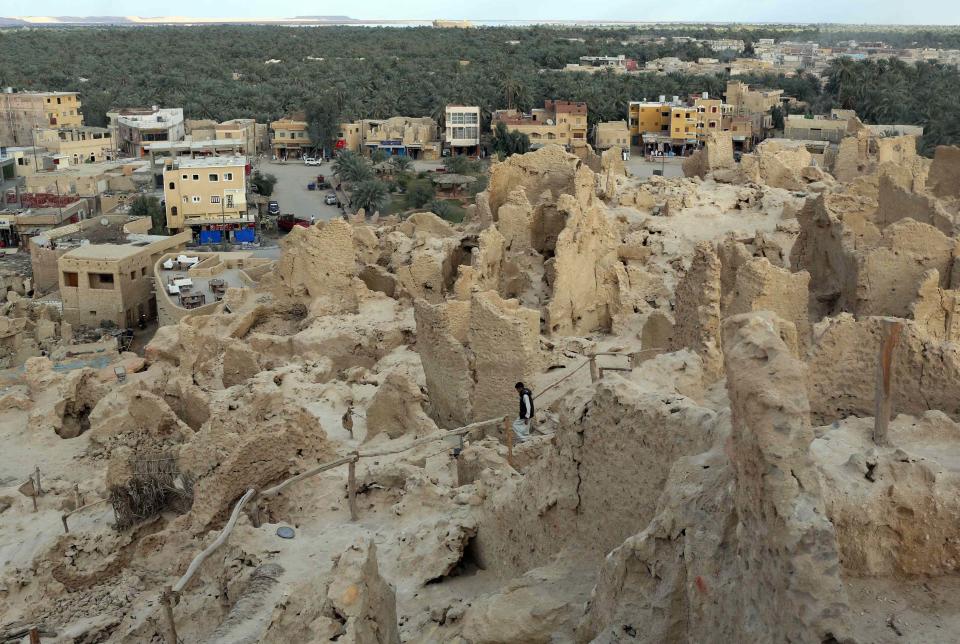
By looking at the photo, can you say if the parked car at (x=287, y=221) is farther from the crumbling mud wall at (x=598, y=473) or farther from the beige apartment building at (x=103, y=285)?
the crumbling mud wall at (x=598, y=473)

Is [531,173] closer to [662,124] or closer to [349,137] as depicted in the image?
[662,124]

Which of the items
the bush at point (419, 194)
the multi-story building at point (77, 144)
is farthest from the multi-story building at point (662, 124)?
the multi-story building at point (77, 144)

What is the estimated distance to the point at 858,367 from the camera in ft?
29.1

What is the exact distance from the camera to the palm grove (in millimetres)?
61688

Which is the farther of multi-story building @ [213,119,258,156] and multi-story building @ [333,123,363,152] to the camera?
multi-story building @ [333,123,363,152]

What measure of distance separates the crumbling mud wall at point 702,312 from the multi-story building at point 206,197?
30194mm

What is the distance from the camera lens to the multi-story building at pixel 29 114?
62.4 m

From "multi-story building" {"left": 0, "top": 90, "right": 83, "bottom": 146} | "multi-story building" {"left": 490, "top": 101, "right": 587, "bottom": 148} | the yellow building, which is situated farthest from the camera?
"multi-story building" {"left": 0, "top": 90, "right": 83, "bottom": 146}

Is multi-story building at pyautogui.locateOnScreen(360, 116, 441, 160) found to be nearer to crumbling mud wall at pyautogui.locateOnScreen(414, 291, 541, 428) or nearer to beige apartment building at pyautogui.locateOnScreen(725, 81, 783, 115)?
beige apartment building at pyautogui.locateOnScreen(725, 81, 783, 115)

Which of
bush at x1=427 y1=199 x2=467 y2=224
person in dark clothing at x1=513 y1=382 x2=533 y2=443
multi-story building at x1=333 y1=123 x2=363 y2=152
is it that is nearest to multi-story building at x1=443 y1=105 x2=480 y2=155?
multi-story building at x1=333 y1=123 x2=363 y2=152

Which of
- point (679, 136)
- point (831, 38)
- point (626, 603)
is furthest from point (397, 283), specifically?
point (831, 38)

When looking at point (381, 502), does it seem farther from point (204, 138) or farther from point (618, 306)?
point (204, 138)

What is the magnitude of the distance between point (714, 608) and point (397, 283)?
14.6m

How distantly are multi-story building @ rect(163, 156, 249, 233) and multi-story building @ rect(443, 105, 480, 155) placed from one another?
2057cm
